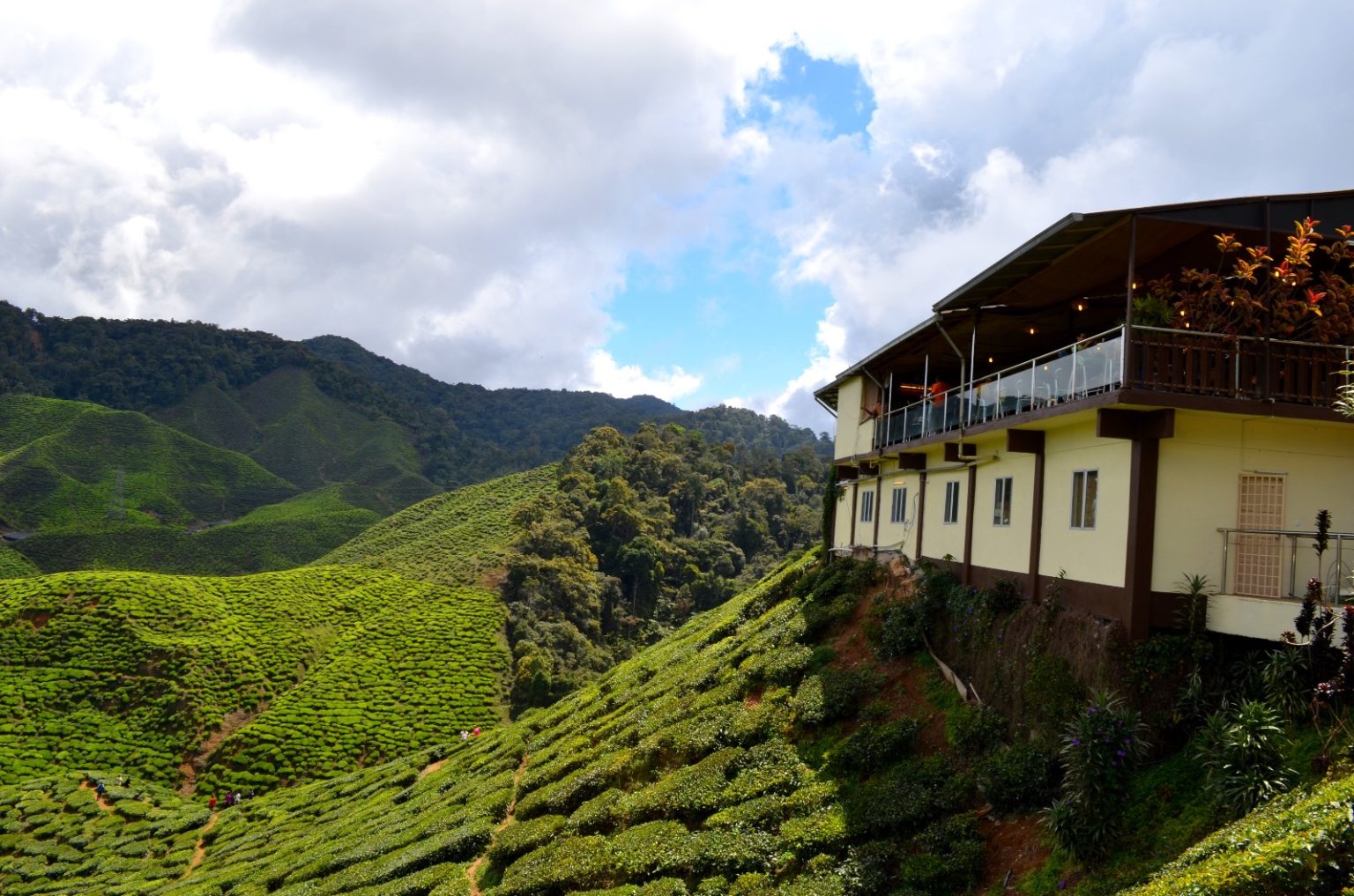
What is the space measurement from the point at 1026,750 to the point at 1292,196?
30.9 feet

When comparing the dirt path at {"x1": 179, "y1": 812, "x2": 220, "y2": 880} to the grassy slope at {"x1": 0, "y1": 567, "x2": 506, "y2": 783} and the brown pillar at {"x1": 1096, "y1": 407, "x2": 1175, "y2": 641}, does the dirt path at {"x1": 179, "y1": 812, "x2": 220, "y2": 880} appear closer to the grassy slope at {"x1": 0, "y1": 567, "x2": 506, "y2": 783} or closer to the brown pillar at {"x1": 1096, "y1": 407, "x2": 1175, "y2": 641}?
the grassy slope at {"x1": 0, "y1": 567, "x2": 506, "y2": 783}

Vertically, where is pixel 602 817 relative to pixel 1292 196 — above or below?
below

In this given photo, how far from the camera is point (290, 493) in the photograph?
119312mm

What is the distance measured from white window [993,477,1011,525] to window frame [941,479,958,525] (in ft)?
6.72

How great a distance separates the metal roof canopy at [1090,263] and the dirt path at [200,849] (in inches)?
1152

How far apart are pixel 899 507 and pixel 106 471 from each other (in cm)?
10895

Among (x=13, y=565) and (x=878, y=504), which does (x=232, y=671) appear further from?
(x=13, y=565)

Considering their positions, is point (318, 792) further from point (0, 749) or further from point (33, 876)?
point (0, 749)

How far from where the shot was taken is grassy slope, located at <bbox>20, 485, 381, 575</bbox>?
79.8m

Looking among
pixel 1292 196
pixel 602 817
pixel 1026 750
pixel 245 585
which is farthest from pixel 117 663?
pixel 1292 196

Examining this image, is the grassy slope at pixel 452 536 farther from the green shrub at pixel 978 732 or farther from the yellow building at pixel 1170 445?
the yellow building at pixel 1170 445

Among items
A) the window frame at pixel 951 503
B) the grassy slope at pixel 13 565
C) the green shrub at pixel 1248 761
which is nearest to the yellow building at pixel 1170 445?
the green shrub at pixel 1248 761

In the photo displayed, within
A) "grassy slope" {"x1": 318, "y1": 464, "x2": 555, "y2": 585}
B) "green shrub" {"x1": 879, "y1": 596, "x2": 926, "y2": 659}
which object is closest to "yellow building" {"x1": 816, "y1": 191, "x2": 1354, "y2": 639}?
"green shrub" {"x1": 879, "y1": 596, "x2": 926, "y2": 659}

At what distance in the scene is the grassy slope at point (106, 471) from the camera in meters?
88.9
